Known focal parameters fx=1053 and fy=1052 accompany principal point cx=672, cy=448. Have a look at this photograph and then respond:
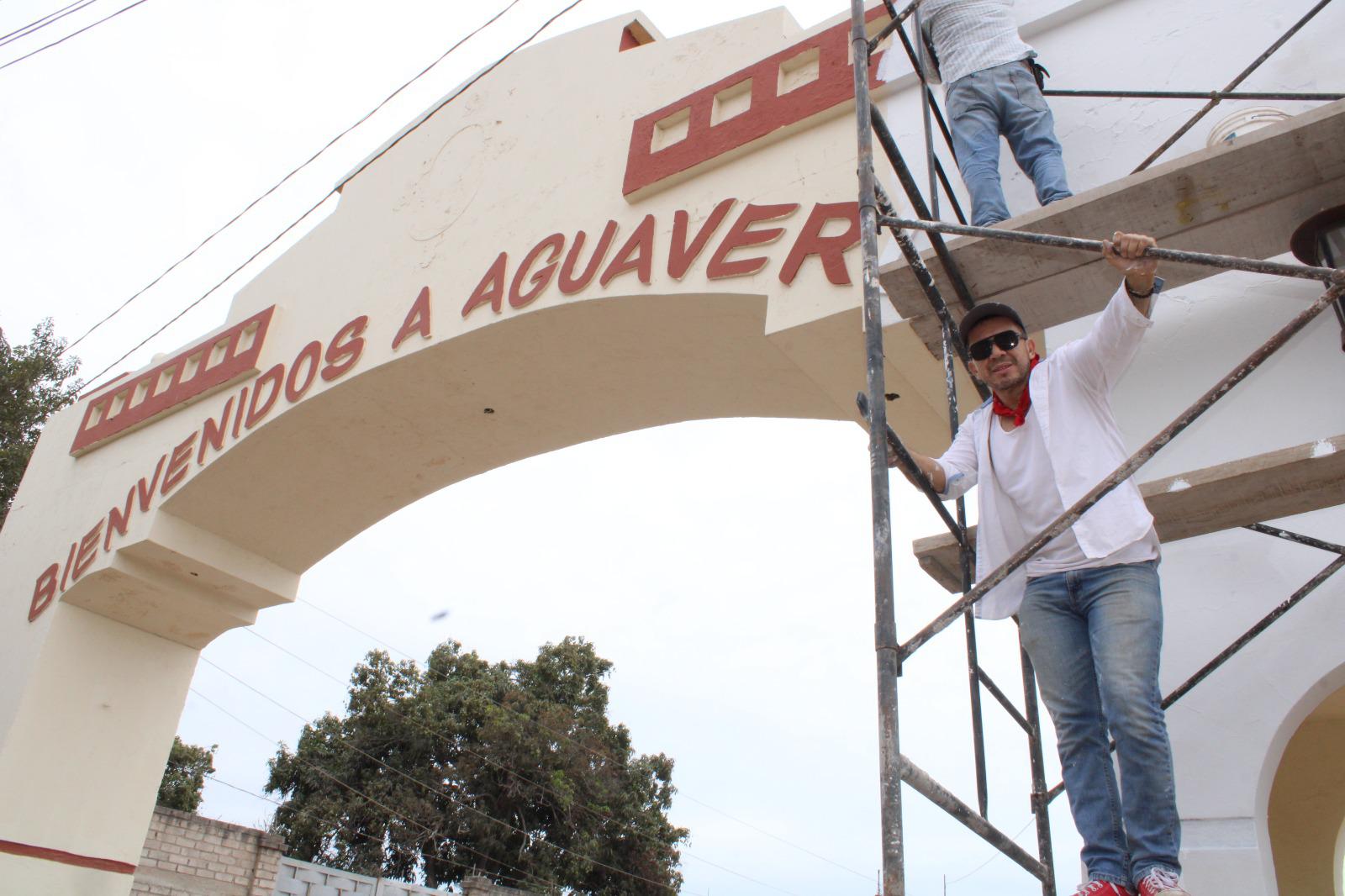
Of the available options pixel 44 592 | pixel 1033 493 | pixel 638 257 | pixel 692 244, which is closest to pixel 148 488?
pixel 44 592

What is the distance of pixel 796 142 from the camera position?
5.12 m

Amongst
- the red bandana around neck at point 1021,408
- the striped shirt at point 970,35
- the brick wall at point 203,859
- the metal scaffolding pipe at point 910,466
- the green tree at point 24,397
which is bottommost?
the brick wall at point 203,859

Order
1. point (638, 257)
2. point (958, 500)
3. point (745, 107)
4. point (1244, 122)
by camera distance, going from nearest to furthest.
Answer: point (958, 500) → point (1244, 122) → point (638, 257) → point (745, 107)

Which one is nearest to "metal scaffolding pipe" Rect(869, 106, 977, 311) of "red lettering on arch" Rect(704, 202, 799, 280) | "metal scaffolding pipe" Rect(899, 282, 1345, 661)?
"metal scaffolding pipe" Rect(899, 282, 1345, 661)

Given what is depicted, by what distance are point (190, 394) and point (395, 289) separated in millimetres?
2075

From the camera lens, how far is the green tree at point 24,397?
1505 centimetres

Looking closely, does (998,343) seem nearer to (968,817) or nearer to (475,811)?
(968,817)

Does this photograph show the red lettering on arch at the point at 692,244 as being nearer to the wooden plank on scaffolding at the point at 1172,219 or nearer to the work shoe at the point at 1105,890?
the wooden plank on scaffolding at the point at 1172,219

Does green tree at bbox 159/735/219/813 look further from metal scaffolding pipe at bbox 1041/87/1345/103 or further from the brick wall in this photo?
metal scaffolding pipe at bbox 1041/87/1345/103

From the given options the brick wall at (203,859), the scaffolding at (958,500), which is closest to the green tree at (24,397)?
the brick wall at (203,859)

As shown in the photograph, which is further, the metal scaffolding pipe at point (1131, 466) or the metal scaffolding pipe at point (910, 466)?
the metal scaffolding pipe at point (910, 466)

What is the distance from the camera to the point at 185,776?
2456 cm

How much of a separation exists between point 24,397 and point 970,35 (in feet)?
54.3

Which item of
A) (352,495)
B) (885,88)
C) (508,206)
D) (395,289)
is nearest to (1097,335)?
(885,88)
